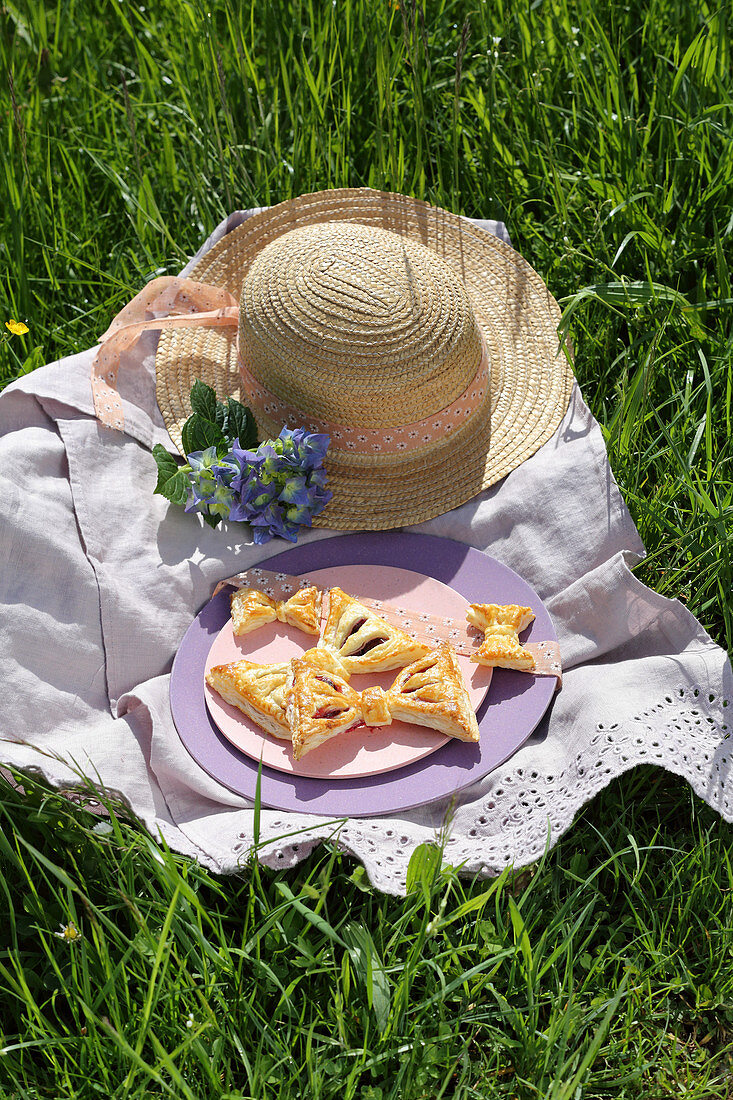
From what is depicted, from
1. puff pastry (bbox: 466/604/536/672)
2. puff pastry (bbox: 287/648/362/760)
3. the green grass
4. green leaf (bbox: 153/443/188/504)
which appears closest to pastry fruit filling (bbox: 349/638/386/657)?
puff pastry (bbox: 287/648/362/760)

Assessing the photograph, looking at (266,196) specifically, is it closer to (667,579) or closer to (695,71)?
(695,71)

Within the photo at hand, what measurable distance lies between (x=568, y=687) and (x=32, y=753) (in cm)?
115

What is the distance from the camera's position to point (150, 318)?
9.37ft

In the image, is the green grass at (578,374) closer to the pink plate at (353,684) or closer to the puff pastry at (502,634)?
the pink plate at (353,684)

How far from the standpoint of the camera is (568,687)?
228 cm

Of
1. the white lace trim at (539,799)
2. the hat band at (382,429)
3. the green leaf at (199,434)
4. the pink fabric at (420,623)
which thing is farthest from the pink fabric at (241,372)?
the white lace trim at (539,799)

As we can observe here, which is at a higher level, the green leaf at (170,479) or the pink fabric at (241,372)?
the pink fabric at (241,372)

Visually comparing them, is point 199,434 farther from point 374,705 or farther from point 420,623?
point 374,705

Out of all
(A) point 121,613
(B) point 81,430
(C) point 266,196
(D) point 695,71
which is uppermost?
(D) point 695,71

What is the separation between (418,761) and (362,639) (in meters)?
0.31

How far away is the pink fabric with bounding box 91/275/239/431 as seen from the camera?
8.91 feet

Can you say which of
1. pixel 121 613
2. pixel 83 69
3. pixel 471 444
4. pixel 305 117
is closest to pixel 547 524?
pixel 471 444

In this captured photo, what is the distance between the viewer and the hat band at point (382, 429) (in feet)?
8.33

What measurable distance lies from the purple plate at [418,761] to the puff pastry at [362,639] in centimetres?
20
